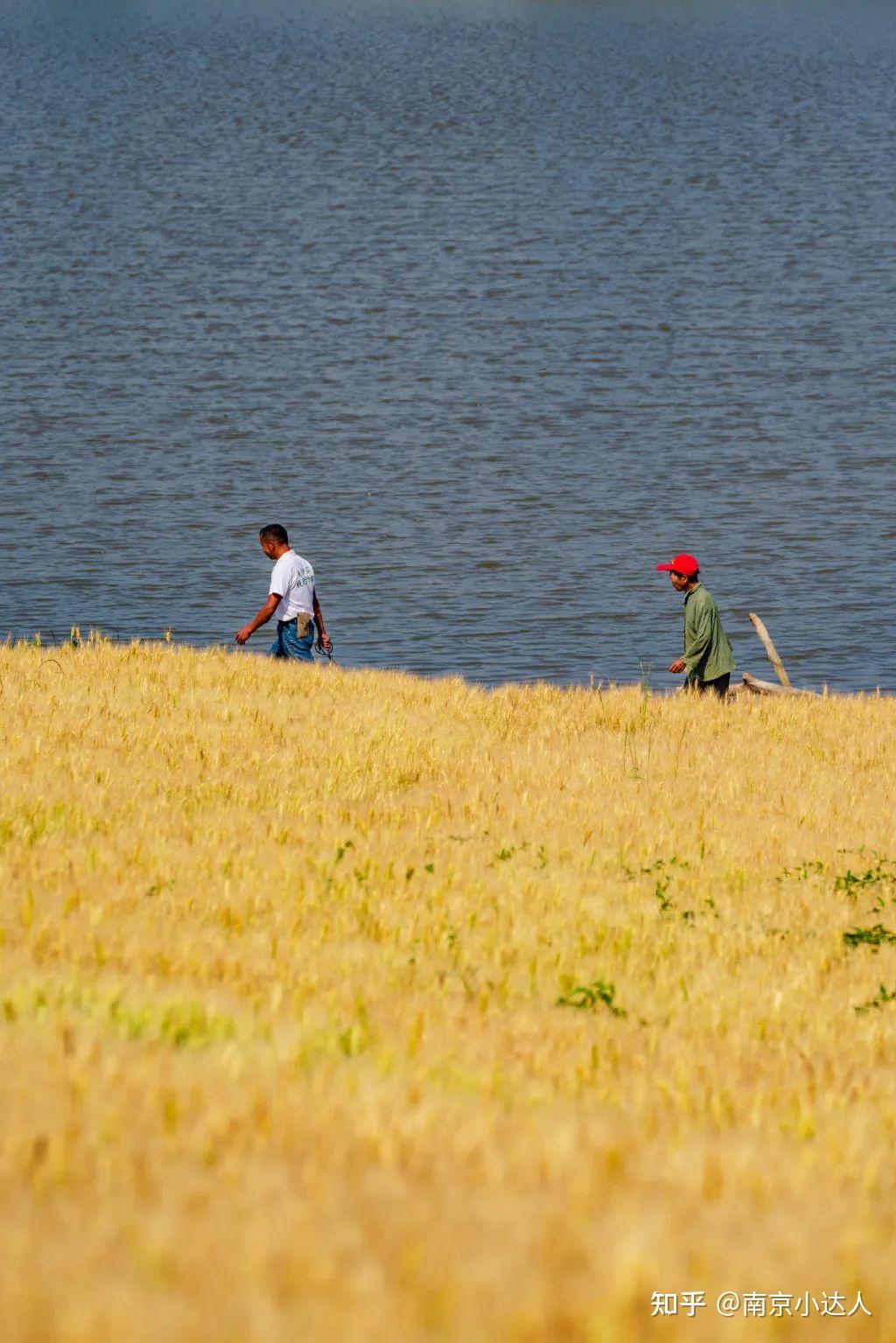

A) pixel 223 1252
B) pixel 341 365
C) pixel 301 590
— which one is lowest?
pixel 223 1252

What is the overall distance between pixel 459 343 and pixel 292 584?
86.1ft

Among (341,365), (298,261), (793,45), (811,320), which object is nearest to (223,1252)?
(341,365)

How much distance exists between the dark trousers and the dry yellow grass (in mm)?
4115

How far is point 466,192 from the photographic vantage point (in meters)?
54.4

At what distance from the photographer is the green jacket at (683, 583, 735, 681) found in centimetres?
1609

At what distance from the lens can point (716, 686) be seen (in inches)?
659

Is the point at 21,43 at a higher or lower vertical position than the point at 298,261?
higher

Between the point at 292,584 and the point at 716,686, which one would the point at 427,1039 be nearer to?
the point at 292,584

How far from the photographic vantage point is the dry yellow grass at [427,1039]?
11.3ft

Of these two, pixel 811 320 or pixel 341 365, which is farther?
pixel 811 320

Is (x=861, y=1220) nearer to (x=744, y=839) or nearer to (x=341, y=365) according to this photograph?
(x=744, y=839)

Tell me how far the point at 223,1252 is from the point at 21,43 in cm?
8410

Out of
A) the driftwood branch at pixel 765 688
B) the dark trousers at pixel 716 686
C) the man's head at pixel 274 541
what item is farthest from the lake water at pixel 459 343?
the man's head at pixel 274 541

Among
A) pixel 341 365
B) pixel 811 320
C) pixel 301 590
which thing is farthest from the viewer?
pixel 811 320
